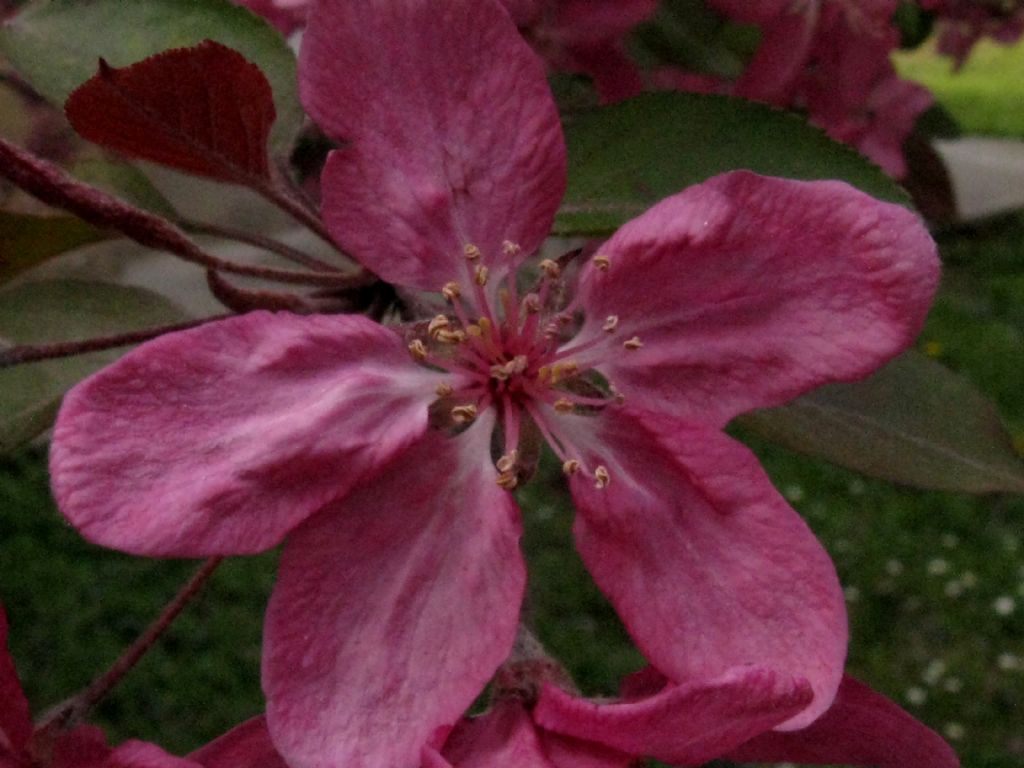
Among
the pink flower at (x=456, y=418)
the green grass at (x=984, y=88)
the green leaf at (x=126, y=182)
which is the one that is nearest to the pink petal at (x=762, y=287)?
the pink flower at (x=456, y=418)

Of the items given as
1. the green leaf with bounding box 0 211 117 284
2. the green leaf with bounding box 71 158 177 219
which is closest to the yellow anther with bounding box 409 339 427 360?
the green leaf with bounding box 0 211 117 284

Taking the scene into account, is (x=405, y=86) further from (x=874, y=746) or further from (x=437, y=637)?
(x=874, y=746)

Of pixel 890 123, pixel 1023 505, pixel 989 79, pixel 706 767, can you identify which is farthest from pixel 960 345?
pixel 989 79

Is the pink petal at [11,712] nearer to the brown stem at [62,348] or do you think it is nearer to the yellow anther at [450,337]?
the brown stem at [62,348]

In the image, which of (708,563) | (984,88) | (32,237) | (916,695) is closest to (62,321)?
(32,237)

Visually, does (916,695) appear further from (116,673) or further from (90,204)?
(90,204)

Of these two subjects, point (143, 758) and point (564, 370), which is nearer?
point (143, 758)
